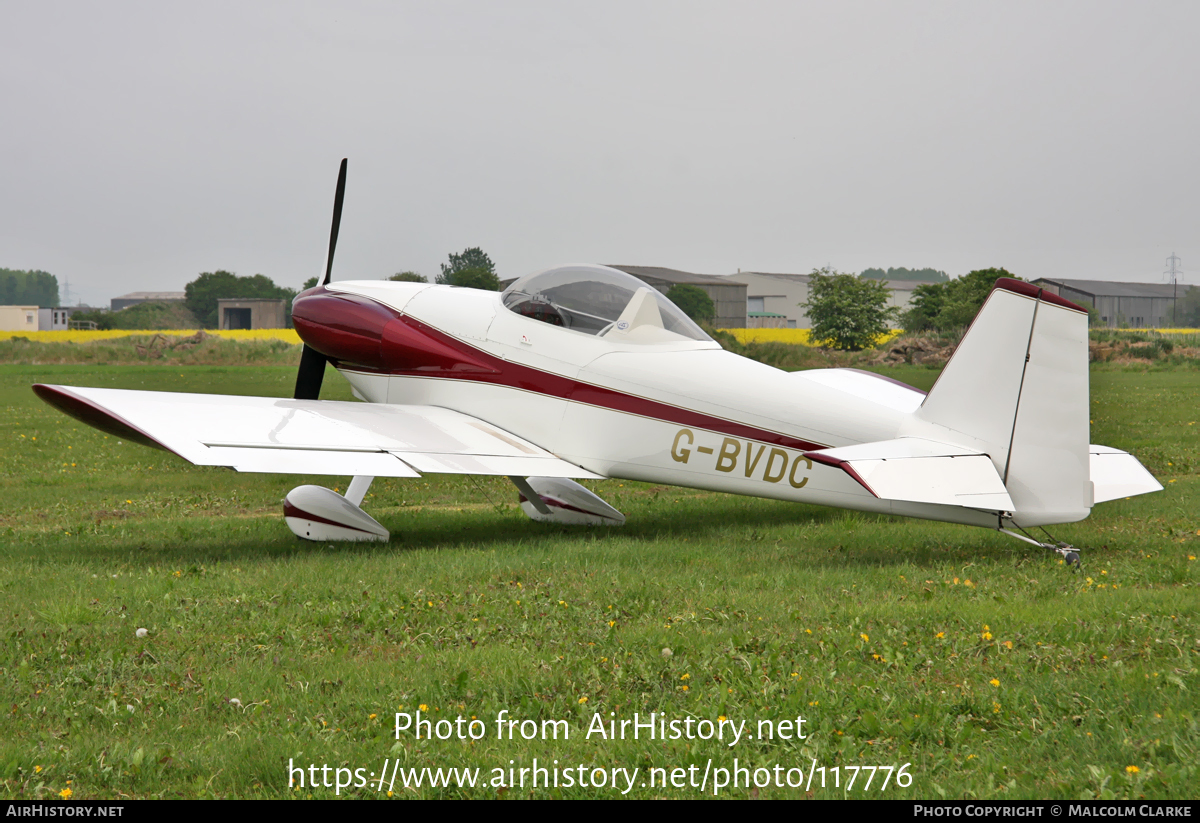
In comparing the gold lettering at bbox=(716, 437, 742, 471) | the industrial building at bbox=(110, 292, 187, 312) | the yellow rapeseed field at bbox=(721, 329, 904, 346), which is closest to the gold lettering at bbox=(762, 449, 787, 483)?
the gold lettering at bbox=(716, 437, 742, 471)

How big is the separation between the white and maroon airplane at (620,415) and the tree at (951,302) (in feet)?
133

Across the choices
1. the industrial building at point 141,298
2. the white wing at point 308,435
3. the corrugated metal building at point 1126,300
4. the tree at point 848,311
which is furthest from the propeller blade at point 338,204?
the industrial building at point 141,298

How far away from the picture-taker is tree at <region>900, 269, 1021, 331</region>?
51.5 meters

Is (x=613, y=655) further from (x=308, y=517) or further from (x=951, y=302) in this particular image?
(x=951, y=302)

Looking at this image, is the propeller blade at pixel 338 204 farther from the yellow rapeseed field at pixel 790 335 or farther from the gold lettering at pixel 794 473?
the yellow rapeseed field at pixel 790 335

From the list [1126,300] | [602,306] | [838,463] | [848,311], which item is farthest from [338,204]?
[1126,300]

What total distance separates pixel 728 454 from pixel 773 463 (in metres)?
0.38

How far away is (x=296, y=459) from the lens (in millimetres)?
7324

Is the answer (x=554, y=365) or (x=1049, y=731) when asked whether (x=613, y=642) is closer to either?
(x=1049, y=731)

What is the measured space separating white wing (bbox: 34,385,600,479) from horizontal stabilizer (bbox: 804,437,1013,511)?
107 inches

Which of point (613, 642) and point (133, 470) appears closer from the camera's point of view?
point (613, 642)

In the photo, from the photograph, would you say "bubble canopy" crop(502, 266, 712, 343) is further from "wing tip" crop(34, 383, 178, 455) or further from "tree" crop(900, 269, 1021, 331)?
"tree" crop(900, 269, 1021, 331)

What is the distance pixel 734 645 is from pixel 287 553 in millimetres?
4472
